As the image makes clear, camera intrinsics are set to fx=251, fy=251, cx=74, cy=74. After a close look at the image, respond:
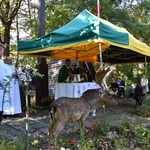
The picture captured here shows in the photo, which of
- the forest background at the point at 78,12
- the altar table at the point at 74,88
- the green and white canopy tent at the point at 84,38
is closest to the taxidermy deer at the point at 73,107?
the green and white canopy tent at the point at 84,38

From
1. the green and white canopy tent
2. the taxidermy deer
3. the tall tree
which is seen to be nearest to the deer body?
the taxidermy deer

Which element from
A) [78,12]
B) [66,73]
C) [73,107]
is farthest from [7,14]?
[73,107]

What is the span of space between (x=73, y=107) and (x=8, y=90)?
123cm

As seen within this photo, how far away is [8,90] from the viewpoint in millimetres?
3953

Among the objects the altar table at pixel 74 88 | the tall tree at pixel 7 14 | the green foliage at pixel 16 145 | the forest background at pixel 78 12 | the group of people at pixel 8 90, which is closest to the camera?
the green foliage at pixel 16 145

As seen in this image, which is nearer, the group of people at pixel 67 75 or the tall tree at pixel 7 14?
the group of people at pixel 67 75

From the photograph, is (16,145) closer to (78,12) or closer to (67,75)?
(67,75)

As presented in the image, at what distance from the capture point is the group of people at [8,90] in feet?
12.3

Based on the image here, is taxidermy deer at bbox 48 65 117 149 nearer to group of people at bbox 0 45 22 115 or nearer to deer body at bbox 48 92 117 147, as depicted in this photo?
deer body at bbox 48 92 117 147

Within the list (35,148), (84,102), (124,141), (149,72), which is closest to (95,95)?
(84,102)

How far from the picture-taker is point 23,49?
260 inches

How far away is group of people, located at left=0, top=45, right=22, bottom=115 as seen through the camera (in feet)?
12.3

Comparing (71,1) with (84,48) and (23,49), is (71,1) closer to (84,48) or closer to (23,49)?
(84,48)

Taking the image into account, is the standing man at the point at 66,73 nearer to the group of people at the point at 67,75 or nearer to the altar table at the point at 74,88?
the group of people at the point at 67,75
